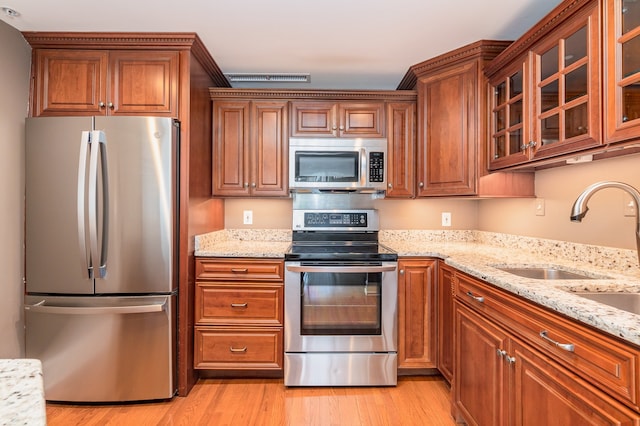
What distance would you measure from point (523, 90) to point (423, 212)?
135cm

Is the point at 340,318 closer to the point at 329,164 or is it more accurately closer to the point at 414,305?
the point at 414,305

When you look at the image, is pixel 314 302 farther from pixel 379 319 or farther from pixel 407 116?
pixel 407 116

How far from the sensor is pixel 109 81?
220 centimetres

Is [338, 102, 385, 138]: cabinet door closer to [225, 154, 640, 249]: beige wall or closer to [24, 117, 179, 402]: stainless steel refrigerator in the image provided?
[225, 154, 640, 249]: beige wall

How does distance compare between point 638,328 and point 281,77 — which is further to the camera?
point 281,77

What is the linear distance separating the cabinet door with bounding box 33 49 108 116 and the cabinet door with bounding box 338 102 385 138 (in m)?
1.65

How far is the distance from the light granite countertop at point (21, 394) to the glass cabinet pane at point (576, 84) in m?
1.97

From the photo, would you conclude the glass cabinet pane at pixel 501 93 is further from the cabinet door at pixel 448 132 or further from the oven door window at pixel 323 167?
the oven door window at pixel 323 167

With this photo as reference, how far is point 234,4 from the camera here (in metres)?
1.88

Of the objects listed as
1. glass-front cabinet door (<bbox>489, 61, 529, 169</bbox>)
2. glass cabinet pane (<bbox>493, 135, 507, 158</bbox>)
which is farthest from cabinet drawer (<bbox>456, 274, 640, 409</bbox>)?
glass cabinet pane (<bbox>493, 135, 507, 158</bbox>)

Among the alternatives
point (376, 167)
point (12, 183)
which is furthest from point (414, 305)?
point (12, 183)

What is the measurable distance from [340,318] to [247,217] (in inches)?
48.2

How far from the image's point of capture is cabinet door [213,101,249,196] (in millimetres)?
2682

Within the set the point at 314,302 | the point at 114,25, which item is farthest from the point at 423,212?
the point at 114,25
